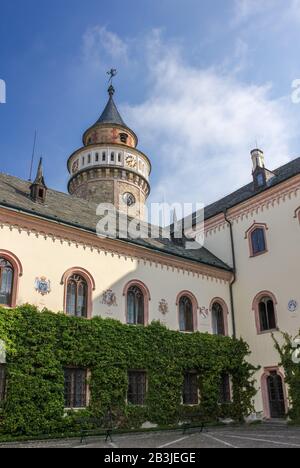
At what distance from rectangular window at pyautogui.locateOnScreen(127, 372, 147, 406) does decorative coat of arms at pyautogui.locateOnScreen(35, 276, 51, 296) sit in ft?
17.3

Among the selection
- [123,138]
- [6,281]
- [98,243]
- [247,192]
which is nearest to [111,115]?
[123,138]

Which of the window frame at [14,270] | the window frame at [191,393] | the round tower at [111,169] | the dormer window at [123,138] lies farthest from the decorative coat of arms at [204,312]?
the dormer window at [123,138]

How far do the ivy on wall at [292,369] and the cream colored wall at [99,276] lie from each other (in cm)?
399

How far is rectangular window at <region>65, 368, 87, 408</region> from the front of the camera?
16531mm

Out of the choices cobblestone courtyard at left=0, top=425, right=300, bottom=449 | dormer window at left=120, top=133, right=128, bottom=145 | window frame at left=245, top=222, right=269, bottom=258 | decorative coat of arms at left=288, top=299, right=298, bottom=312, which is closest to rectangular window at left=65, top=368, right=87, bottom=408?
cobblestone courtyard at left=0, top=425, right=300, bottom=449

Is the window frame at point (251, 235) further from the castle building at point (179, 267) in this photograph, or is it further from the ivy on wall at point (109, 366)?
the ivy on wall at point (109, 366)

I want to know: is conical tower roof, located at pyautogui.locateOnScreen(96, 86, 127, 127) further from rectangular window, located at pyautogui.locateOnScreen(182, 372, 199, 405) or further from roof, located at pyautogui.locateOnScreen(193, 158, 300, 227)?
rectangular window, located at pyautogui.locateOnScreen(182, 372, 199, 405)

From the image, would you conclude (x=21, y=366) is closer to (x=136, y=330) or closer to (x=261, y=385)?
(x=136, y=330)

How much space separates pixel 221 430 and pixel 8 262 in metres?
11.4

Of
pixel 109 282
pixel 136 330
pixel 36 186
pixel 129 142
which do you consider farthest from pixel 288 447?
pixel 129 142

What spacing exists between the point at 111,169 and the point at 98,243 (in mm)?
14602

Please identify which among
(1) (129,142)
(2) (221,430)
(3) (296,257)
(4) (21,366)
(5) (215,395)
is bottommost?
(2) (221,430)

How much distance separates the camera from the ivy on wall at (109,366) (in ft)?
49.5

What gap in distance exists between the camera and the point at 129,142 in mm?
35781
